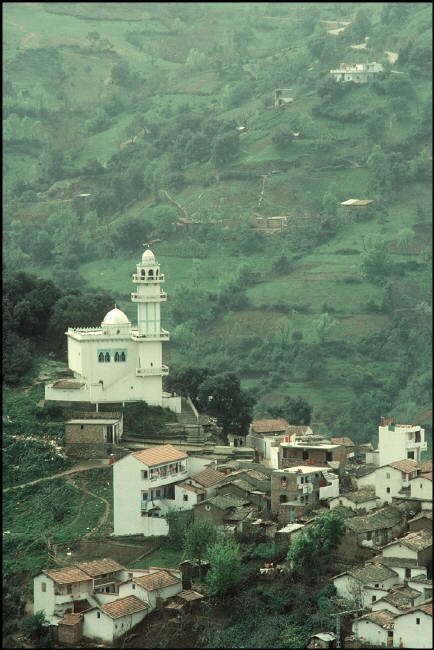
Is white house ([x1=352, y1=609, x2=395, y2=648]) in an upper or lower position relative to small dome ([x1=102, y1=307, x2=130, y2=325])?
lower

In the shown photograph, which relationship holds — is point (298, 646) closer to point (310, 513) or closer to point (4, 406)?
point (310, 513)

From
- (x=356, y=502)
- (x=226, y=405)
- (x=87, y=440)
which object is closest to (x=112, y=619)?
(x=356, y=502)

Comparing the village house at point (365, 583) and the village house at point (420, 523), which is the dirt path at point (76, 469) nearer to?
the village house at point (420, 523)

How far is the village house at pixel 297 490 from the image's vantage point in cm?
4191

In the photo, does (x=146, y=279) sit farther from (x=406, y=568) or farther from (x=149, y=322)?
(x=406, y=568)

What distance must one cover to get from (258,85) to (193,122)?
6198mm

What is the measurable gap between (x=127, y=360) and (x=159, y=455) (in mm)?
5509

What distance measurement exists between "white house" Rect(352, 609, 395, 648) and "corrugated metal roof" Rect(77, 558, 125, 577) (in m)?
5.84

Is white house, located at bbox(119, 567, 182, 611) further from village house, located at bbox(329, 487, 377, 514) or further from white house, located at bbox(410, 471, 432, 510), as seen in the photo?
white house, located at bbox(410, 471, 432, 510)

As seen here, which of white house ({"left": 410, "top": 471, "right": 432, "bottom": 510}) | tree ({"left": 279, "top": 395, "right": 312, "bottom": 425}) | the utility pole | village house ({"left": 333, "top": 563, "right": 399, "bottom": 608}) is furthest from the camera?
tree ({"left": 279, "top": 395, "right": 312, "bottom": 425})

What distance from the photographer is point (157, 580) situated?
39312 millimetres

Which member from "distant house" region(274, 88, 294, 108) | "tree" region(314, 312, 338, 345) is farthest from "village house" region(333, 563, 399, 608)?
"distant house" region(274, 88, 294, 108)

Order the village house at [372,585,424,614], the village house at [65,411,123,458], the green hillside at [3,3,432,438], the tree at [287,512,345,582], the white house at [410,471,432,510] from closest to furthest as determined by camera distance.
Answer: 1. the village house at [372,585,424,614]
2. the tree at [287,512,345,582]
3. the white house at [410,471,432,510]
4. the village house at [65,411,123,458]
5. the green hillside at [3,3,432,438]

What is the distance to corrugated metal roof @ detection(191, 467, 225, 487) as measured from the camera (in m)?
43.2
